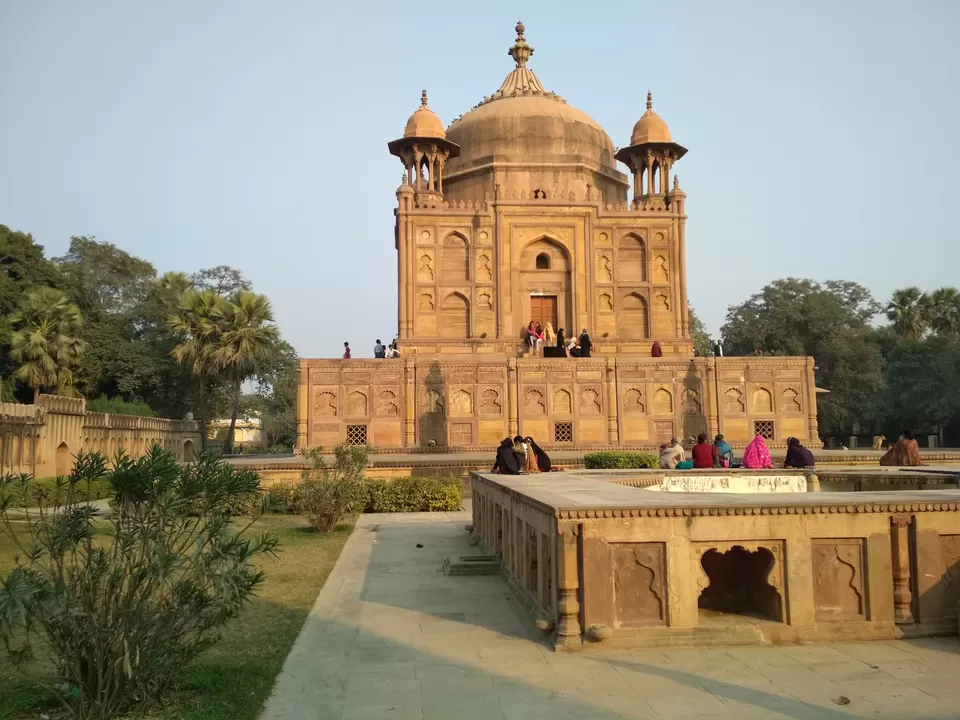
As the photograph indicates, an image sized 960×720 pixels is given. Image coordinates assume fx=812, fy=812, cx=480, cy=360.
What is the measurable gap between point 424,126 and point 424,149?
96 centimetres

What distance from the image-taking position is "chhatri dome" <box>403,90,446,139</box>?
34812mm

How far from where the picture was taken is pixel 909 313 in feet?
176

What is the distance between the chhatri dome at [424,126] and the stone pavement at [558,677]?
2881 centimetres

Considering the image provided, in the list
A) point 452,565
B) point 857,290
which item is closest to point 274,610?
point 452,565

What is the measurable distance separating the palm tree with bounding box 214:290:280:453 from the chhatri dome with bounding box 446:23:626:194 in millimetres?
11267

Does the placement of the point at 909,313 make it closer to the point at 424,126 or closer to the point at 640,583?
the point at 424,126

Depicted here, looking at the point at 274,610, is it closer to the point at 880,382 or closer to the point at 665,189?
the point at 665,189

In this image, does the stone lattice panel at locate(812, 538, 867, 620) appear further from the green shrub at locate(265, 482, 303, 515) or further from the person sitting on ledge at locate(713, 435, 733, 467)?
the green shrub at locate(265, 482, 303, 515)

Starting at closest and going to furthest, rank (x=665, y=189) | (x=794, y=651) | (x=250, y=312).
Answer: (x=794, y=651)
(x=665, y=189)
(x=250, y=312)

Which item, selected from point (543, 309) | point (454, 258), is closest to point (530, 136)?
point (454, 258)

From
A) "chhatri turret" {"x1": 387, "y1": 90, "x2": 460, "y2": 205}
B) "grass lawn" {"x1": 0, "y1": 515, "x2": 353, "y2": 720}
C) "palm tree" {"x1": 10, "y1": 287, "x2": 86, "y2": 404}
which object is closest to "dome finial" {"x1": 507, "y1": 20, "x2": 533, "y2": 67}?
"chhatri turret" {"x1": 387, "y1": 90, "x2": 460, "y2": 205}

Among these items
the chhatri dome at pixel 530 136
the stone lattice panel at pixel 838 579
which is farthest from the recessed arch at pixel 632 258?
the stone lattice panel at pixel 838 579

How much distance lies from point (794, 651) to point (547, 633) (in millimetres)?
2143

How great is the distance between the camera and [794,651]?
6.93 metres
